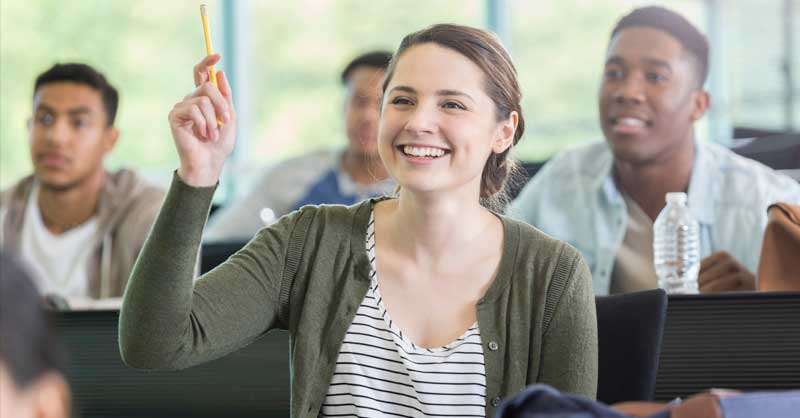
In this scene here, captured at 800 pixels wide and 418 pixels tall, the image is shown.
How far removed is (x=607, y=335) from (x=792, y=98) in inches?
141

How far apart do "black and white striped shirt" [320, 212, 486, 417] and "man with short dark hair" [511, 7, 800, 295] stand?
1.22 meters

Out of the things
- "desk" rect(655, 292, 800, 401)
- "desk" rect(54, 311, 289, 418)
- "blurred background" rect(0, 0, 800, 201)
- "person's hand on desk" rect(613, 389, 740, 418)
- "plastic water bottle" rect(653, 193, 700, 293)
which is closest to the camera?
"person's hand on desk" rect(613, 389, 740, 418)

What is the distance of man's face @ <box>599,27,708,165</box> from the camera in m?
2.85

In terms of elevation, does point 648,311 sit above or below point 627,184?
below

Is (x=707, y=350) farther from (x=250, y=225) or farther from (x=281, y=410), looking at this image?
(x=250, y=225)

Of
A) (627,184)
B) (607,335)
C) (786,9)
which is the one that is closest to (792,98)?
(786,9)

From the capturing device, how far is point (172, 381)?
85.7 inches

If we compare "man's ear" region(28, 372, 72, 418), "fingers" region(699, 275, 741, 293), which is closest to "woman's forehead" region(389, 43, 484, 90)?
"fingers" region(699, 275, 741, 293)

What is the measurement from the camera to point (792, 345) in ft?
5.97

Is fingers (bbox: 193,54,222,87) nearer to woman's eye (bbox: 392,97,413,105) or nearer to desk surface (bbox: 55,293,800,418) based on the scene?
woman's eye (bbox: 392,97,413,105)

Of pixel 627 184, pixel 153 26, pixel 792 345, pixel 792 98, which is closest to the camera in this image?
pixel 792 345

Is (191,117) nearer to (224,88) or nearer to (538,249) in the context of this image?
(224,88)

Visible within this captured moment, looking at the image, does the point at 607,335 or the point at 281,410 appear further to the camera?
the point at 281,410

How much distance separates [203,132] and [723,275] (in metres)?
1.28
